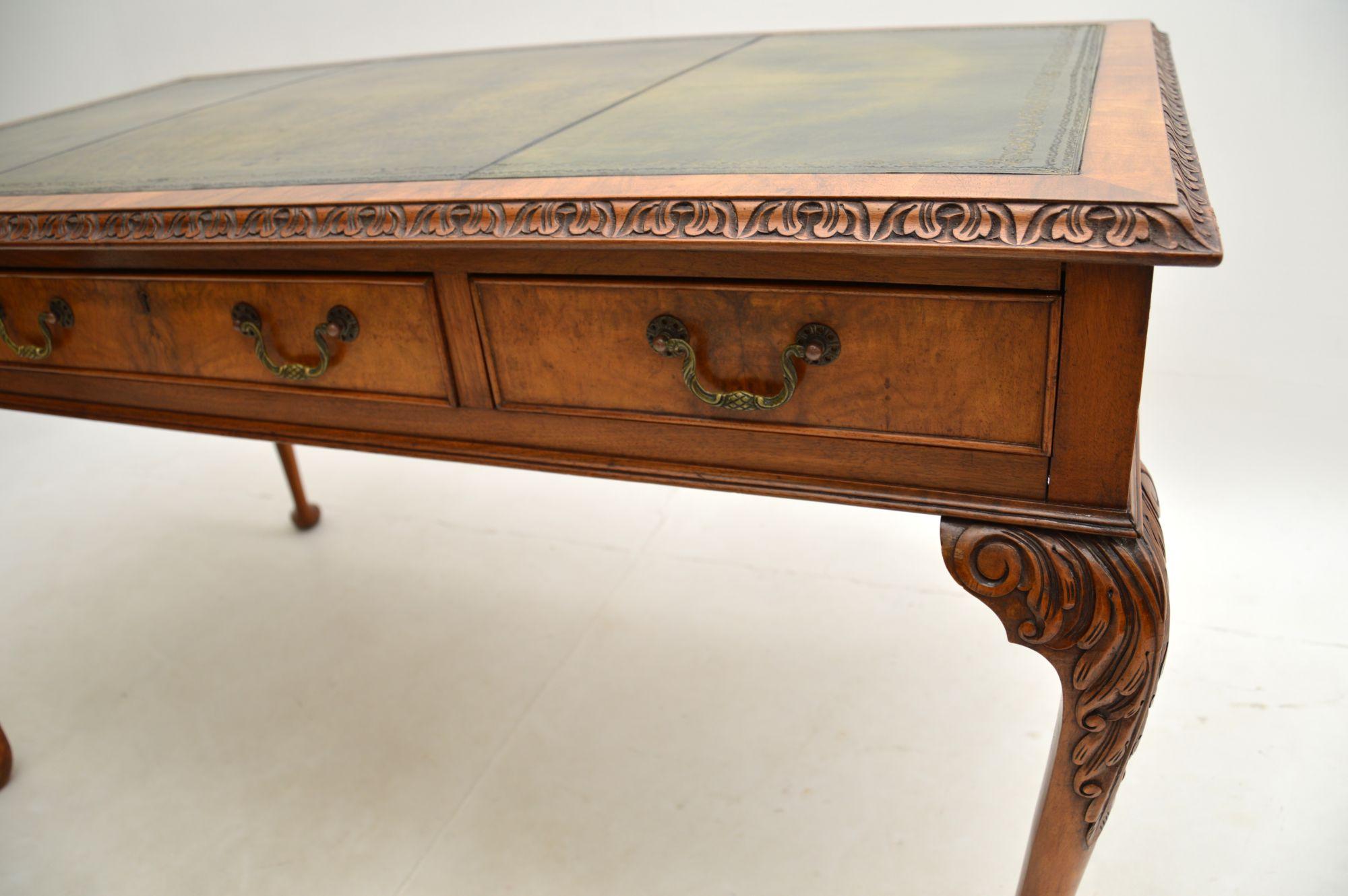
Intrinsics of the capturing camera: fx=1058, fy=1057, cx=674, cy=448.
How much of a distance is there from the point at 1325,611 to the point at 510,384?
1190 millimetres

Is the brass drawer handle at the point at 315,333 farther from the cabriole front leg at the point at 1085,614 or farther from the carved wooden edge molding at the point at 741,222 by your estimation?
the cabriole front leg at the point at 1085,614

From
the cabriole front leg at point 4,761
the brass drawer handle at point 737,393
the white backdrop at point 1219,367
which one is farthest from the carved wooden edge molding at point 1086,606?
the cabriole front leg at point 4,761

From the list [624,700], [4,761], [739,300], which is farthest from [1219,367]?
[4,761]

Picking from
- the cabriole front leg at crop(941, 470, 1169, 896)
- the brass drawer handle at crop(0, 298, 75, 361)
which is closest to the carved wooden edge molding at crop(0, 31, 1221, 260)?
the brass drawer handle at crop(0, 298, 75, 361)

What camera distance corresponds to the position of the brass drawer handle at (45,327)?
40.3 inches

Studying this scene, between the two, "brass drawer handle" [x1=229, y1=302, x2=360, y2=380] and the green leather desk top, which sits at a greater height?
the green leather desk top

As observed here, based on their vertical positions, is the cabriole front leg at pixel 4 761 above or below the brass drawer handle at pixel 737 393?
below

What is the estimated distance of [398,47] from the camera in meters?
2.65

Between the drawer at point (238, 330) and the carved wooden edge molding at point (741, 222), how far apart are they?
0.18ft

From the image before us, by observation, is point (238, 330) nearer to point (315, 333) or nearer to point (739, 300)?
point (315, 333)

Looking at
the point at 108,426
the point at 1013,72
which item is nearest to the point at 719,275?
the point at 1013,72

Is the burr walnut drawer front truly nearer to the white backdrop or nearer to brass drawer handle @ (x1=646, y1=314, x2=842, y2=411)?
brass drawer handle @ (x1=646, y1=314, x2=842, y2=411)

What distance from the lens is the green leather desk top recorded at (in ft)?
2.64

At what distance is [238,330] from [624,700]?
0.72 m
